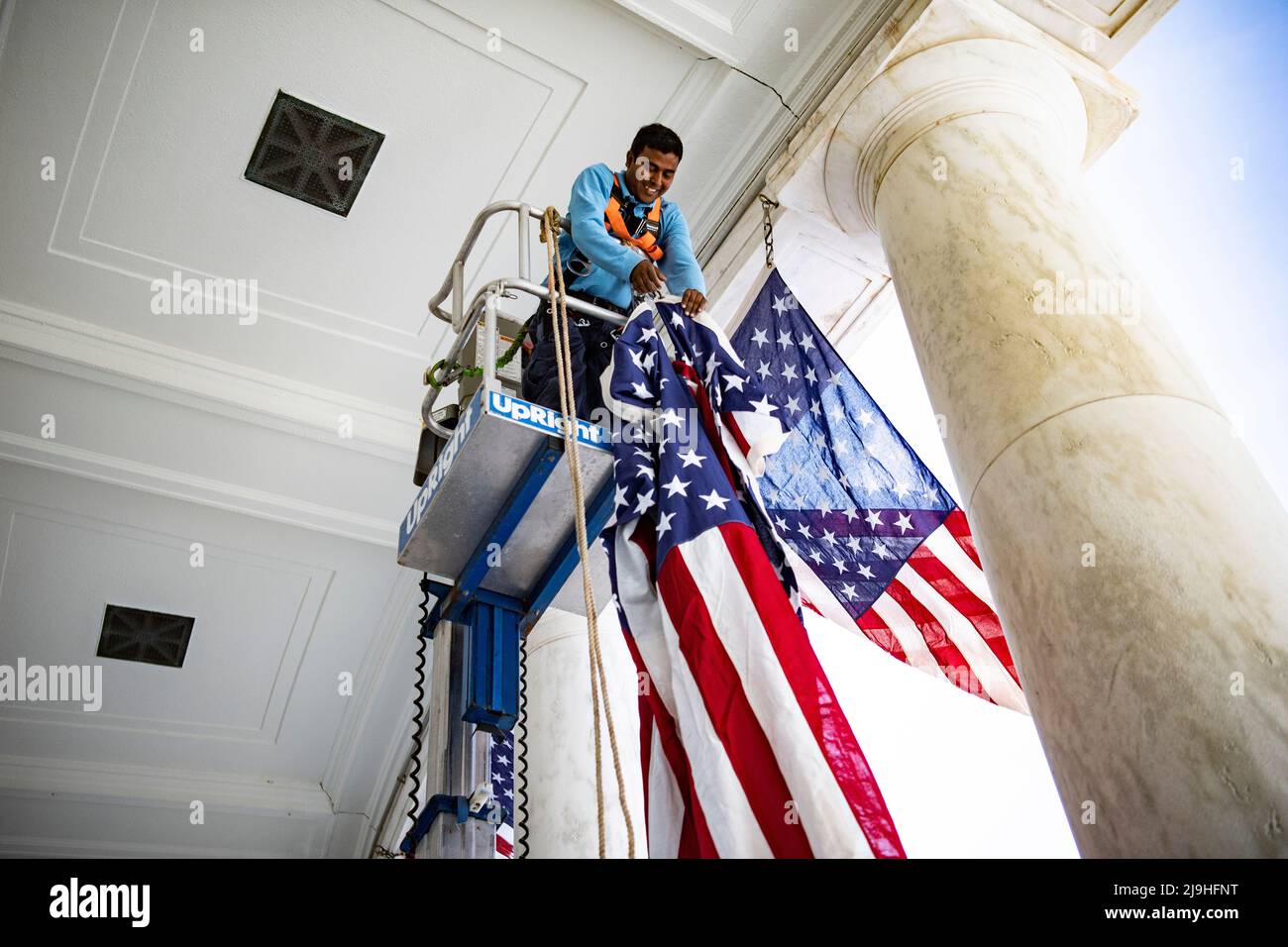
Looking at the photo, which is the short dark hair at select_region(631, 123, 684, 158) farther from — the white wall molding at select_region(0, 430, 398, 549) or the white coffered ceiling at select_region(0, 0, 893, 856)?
the white wall molding at select_region(0, 430, 398, 549)

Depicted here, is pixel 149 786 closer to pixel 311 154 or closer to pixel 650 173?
pixel 311 154

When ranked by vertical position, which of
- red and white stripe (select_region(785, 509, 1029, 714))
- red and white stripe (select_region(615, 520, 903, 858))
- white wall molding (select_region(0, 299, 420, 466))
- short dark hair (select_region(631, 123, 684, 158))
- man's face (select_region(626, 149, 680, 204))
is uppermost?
white wall molding (select_region(0, 299, 420, 466))

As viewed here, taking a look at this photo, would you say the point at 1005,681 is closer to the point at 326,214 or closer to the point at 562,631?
the point at 562,631

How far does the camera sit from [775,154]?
6.48 metres

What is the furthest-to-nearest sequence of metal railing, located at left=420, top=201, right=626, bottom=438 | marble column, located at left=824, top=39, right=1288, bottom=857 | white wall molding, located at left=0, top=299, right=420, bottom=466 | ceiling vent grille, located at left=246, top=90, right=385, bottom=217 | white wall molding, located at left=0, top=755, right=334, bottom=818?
white wall molding, located at left=0, top=755, right=334, bottom=818
white wall molding, located at left=0, top=299, right=420, bottom=466
ceiling vent grille, located at left=246, top=90, right=385, bottom=217
metal railing, located at left=420, top=201, right=626, bottom=438
marble column, located at left=824, top=39, right=1288, bottom=857

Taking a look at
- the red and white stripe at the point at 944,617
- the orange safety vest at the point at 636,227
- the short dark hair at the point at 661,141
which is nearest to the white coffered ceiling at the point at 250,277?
the short dark hair at the point at 661,141

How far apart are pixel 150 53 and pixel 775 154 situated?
3.63 metres

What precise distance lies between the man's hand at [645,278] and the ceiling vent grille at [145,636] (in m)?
6.00

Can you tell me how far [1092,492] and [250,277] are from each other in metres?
5.54

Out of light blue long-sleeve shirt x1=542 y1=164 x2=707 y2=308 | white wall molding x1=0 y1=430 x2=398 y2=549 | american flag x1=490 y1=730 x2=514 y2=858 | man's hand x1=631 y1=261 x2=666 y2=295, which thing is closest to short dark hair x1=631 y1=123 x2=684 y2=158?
light blue long-sleeve shirt x1=542 y1=164 x2=707 y2=308

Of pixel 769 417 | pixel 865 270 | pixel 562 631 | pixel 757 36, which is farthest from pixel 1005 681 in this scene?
pixel 757 36

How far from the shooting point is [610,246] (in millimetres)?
4211

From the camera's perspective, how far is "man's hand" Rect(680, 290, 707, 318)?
4125 millimetres

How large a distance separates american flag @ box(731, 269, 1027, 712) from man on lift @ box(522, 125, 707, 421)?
782mm
